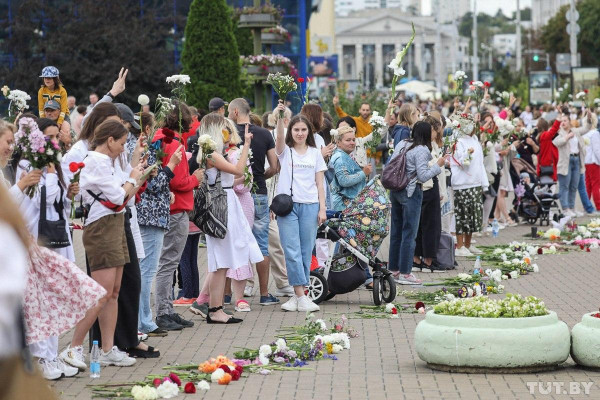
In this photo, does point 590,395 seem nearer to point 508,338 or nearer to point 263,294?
point 508,338

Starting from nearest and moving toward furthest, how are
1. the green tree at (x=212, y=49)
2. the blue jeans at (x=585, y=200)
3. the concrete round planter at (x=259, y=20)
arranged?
the blue jeans at (x=585, y=200)
the concrete round planter at (x=259, y=20)
the green tree at (x=212, y=49)

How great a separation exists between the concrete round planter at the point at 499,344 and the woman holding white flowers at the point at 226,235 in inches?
115

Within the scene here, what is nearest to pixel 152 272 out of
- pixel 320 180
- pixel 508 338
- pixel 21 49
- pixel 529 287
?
pixel 320 180

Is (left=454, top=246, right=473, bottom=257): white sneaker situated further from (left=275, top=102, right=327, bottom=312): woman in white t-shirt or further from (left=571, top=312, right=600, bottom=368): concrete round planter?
(left=571, top=312, right=600, bottom=368): concrete round planter

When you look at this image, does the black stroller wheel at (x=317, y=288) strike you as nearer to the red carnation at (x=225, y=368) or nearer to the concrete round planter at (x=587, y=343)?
the red carnation at (x=225, y=368)

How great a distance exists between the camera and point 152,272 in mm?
9648

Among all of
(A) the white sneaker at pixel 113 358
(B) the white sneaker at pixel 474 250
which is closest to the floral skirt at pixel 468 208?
(B) the white sneaker at pixel 474 250

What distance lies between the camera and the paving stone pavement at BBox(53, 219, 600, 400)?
747cm

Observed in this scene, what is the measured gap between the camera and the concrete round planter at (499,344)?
7746 mm

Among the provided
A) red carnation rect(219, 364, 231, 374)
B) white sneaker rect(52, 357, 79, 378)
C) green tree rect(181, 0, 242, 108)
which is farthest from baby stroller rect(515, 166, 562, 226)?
white sneaker rect(52, 357, 79, 378)

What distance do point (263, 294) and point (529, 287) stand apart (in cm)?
302

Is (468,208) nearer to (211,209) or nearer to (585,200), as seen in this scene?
(211,209)

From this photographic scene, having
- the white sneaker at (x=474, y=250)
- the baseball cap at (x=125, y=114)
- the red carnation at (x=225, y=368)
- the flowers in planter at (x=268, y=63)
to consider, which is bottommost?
the white sneaker at (x=474, y=250)

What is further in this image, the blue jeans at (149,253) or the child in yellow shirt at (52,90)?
the child in yellow shirt at (52,90)
